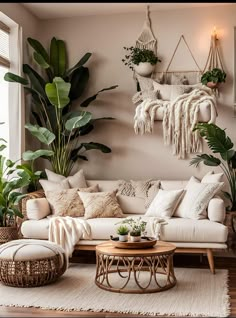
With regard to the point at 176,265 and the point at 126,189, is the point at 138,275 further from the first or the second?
the point at 126,189

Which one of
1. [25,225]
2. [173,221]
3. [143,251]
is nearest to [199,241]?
[173,221]

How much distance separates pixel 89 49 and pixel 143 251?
3.18 metres

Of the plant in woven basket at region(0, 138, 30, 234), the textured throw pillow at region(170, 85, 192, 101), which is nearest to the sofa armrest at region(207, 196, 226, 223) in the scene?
the textured throw pillow at region(170, 85, 192, 101)

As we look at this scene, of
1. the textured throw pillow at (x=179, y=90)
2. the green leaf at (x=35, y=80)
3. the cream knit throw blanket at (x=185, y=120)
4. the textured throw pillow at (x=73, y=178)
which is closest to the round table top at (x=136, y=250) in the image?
the textured throw pillow at (x=73, y=178)

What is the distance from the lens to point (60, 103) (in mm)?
5594

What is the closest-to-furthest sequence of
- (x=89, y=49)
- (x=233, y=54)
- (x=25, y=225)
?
(x=25, y=225), (x=233, y=54), (x=89, y=49)

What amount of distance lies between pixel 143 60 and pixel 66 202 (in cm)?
198

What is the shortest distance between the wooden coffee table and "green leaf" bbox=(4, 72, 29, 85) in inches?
89.7

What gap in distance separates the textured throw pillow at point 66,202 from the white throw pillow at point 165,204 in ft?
2.48

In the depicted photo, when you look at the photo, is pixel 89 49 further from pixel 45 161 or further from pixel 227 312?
pixel 227 312

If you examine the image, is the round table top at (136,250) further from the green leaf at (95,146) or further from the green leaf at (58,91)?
the green leaf at (58,91)

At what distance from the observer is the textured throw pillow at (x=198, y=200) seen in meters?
4.93

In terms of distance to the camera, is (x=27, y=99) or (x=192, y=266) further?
(x=27, y=99)

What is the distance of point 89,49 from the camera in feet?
20.5
